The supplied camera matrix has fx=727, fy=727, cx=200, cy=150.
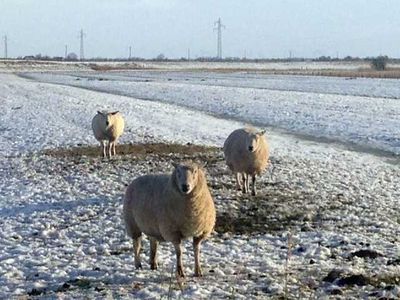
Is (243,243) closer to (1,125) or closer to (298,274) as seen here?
(298,274)

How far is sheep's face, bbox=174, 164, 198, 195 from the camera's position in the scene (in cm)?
949

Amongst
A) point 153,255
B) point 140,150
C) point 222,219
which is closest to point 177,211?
point 153,255

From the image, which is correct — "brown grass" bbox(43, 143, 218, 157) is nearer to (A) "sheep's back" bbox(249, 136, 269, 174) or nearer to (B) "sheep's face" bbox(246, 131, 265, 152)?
(A) "sheep's back" bbox(249, 136, 269, 174)

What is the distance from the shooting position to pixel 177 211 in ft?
31.9

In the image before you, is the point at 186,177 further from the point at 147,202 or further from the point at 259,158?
the point at 259,158

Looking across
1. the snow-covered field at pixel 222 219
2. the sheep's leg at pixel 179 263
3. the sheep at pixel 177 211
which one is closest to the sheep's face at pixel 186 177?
the sheep at pixel 177 211

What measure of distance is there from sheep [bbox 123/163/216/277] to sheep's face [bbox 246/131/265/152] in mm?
5702

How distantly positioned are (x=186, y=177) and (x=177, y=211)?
1.66 ft

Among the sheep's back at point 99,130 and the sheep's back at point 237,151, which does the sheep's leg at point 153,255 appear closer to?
the sheep's back at point 237,151

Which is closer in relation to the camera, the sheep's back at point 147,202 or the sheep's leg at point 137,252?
the sheep's back at point 147,202

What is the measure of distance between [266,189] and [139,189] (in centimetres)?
618

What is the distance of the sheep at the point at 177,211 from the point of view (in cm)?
970

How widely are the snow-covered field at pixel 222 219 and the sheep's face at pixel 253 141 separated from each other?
999mm

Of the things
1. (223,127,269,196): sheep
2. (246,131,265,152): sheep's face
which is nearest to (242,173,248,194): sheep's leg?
(223,127,269,196): sheep
